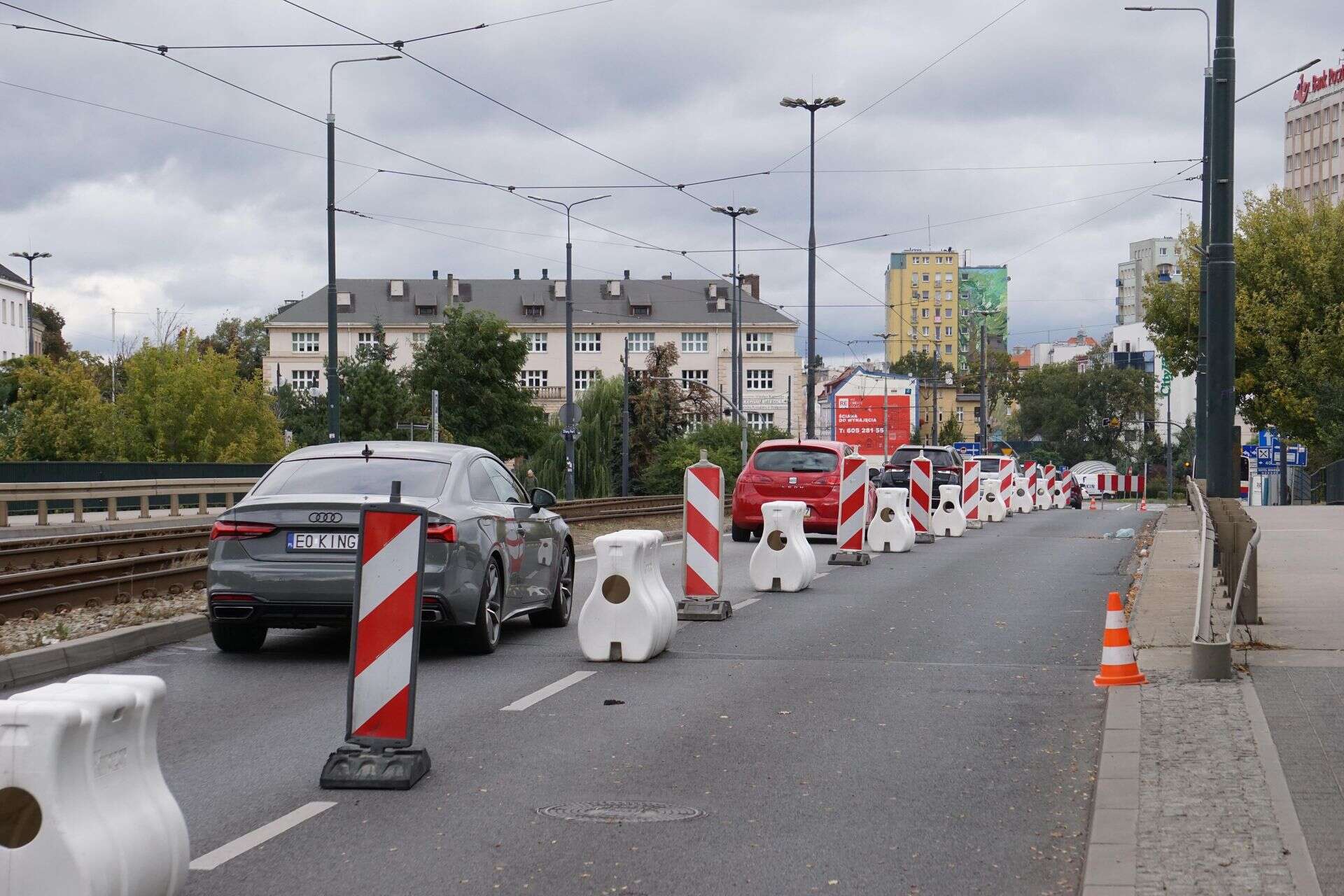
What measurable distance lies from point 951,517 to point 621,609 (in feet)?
60.7

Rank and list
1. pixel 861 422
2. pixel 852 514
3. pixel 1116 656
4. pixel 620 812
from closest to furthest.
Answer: pixel 620 812 → pixel 1116 656 → pixel 852 514 → pixel 861 422

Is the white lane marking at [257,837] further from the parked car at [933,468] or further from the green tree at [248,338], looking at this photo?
the green tree at [248,338]

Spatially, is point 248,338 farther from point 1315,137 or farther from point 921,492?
point 921,492

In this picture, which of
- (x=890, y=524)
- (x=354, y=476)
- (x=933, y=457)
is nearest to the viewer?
(x=354, y=476)

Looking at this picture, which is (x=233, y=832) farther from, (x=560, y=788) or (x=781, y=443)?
(x=781, y=443)

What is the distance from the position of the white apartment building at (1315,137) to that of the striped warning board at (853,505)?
114493mm

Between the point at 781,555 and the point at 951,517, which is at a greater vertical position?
the point at 781,555

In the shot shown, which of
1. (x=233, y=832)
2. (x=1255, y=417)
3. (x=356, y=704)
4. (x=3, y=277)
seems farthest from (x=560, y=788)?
(x=3, y=277)

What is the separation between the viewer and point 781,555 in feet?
53.6

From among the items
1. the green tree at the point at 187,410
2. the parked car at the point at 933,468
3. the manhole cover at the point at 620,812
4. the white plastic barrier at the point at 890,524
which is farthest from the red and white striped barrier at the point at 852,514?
the green tree at the point at 187,410

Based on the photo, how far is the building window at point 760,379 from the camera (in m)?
125

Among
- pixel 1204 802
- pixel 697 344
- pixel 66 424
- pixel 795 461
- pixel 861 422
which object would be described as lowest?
pixel 1204 802

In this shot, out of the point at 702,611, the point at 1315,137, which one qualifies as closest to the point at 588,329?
the point at 1315,137

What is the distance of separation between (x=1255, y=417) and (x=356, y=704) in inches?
1879
